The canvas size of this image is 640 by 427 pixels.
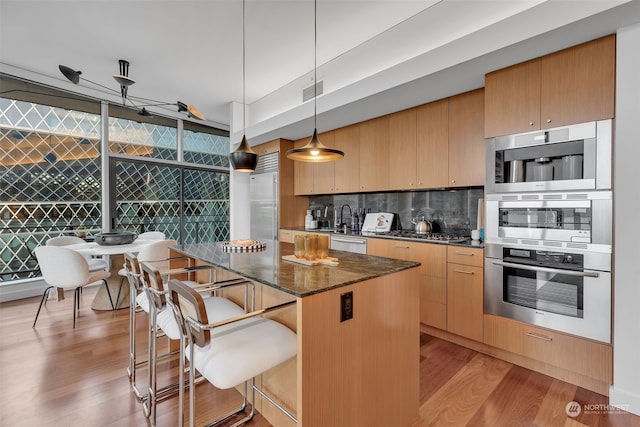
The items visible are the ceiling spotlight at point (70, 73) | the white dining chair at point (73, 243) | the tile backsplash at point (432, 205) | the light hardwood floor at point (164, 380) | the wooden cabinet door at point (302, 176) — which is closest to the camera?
the light hardwood floor at point (164, 380)

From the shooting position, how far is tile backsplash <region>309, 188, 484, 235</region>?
10.3ft

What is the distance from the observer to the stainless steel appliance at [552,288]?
1942mm

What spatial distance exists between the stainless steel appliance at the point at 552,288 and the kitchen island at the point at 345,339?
112cm

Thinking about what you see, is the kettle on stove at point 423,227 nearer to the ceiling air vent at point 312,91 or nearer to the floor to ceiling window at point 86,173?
the ceiling air vent at point 312,91

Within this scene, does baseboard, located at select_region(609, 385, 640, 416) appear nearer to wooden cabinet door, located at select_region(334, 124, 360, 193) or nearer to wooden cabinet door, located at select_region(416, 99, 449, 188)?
wooden cabinet door, located at select_region(416, 99, 449, 188)

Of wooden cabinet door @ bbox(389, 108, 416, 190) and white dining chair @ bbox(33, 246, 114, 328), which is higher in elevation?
wooden cabinet door @ bbox(389, 108, 416, 190)

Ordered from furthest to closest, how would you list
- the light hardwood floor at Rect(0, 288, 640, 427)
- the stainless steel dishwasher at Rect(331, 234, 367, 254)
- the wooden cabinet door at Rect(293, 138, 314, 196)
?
the wooden cabinet door at Rect(293, 138, 314, 196) < the stainless steel dishwasher at Rect(331, 234, 367, 254) < the light hardwood floor at Rect(0, 288, 640, 427)

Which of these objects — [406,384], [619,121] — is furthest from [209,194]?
[619,121]

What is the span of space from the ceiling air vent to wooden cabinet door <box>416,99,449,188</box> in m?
1.21

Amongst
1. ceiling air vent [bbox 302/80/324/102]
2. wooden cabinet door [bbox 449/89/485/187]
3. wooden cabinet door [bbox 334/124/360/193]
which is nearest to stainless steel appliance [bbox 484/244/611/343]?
wooden cabinet door [bbox 449/89/485/187]

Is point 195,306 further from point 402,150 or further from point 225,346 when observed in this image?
point 402,150

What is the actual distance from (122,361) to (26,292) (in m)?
2.77

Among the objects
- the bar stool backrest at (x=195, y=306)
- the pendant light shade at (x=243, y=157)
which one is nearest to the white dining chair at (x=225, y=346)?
the bar stool backrest at (x=195, y=306)

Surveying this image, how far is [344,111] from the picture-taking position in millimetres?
3408
